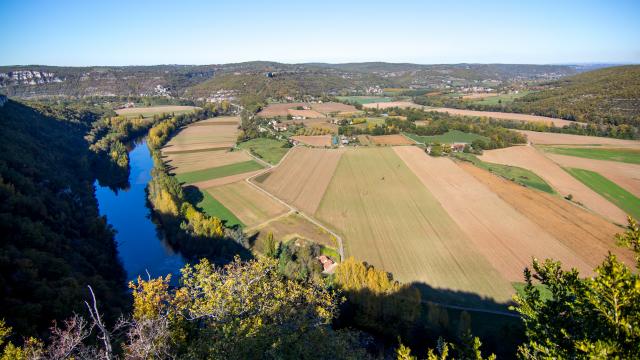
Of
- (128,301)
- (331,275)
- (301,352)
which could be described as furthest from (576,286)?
(128,301)

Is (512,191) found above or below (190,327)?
below

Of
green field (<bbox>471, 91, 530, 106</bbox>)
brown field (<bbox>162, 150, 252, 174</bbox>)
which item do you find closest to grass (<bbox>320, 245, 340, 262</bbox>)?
brown field (<bbox>162, 150, 252, 174</bbox>)

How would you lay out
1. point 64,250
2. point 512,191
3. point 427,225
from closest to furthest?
point 64,250 < point 427,225 < point 512,191

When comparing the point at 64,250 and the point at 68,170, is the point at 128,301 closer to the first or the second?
the point at 64,250

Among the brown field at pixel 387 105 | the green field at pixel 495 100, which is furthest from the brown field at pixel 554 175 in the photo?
the green field at pixel 495 100

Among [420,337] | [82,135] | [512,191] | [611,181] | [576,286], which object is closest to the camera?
[576,286]

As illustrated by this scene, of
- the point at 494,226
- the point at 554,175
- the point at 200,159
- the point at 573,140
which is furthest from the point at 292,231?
the point at 573,140

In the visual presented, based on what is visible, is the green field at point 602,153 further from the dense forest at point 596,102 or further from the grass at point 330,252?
the grass at point 330,252
